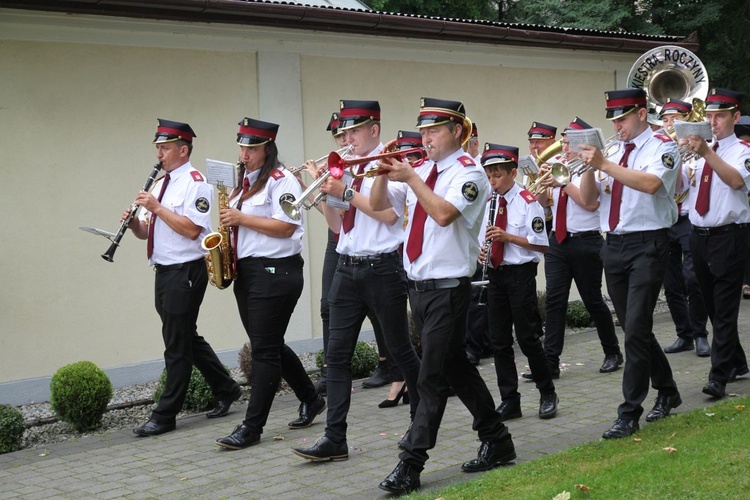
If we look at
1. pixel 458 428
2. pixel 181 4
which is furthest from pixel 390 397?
pixel 181 4

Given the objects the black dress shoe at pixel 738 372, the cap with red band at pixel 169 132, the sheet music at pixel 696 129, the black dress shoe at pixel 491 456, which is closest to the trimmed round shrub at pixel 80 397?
the cap with red band at pixel 169 132

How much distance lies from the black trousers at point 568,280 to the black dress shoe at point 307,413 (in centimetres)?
243

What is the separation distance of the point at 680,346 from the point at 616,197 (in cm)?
383

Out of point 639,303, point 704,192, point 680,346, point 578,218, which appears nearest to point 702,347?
point 680,346

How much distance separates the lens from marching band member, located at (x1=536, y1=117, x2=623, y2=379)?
9.13m

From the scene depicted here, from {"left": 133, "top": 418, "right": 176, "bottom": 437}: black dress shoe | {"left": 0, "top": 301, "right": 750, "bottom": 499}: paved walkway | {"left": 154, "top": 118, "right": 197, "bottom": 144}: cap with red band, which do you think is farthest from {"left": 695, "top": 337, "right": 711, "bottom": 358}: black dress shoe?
{"left": 154, "top": 118, "right": 197, "bottom": 144}: cap with red band

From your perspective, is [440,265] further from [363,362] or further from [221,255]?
[363,362]

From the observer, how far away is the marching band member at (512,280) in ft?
25.2

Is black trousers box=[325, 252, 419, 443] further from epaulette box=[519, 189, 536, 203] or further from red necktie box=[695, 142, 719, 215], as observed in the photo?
red necktie box=[695, 142, 719, 215]

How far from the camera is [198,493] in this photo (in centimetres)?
618

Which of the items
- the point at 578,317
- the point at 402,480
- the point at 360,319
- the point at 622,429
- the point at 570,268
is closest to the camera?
the point at 402,480

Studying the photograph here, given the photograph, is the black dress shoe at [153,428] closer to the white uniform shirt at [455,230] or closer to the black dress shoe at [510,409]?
the black dress shoe at [510,409]

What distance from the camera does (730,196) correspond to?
790 centimetres

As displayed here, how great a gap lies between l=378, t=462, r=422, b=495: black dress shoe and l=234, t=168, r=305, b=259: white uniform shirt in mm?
2130
